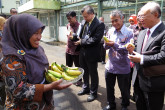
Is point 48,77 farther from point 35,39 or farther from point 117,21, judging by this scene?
point 117,21

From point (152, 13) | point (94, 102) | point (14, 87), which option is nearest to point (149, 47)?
point (152, 13)

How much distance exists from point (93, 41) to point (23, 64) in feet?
6.31

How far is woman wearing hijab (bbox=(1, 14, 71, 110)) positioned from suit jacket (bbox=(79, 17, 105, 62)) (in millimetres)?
1715

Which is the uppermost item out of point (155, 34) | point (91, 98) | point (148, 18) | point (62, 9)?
point (62, 9)

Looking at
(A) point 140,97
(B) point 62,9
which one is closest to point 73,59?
(A) point 140,97

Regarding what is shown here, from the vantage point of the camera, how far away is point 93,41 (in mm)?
2980

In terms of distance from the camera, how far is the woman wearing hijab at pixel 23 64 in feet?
3.95

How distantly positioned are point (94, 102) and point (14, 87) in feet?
7.65

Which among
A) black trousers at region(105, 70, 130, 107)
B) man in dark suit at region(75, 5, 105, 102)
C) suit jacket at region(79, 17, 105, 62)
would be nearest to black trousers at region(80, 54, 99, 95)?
man in dark suit at region(75, 5, 105, 102)

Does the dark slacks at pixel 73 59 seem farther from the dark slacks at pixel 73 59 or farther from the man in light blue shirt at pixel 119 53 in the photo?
the man in light blue shirt at pixel 119 53

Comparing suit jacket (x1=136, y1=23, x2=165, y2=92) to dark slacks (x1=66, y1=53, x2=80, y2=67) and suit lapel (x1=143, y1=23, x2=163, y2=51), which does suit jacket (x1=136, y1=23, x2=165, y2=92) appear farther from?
dark slacks (x1=66, y1=53, x2=80, y2=67)

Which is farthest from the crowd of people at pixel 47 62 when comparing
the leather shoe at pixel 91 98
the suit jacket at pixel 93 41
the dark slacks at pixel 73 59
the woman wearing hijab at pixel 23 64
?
the dark slacks at pixel 73 59

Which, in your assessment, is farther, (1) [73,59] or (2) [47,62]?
(1) [73,59]

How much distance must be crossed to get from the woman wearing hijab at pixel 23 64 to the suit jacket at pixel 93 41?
1715mm
